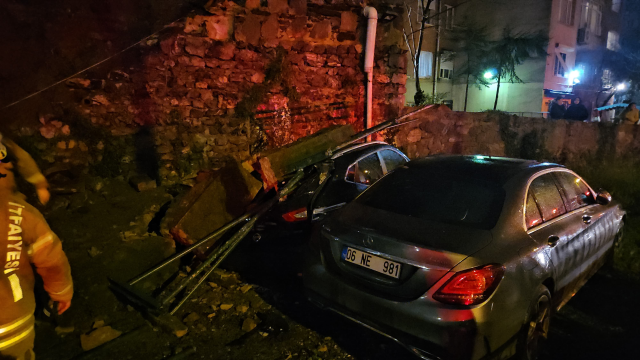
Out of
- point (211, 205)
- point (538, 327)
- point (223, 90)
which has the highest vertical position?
point (223, 90)

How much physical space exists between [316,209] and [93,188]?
345cm

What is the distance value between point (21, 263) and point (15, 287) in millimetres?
118

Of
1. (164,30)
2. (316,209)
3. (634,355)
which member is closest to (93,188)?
(164,30)

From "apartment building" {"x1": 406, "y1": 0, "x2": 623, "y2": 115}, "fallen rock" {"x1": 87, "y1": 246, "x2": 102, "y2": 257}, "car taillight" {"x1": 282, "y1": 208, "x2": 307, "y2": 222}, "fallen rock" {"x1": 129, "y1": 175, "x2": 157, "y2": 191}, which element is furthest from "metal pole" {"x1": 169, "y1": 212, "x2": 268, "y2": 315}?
"apartment building" {"x1": 406, "y1": 0, "x2": 623, "y2": 115}

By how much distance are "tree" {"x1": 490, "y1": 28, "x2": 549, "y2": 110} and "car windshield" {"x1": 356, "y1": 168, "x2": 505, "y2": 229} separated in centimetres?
1700

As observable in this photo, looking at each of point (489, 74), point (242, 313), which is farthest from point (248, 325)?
point (489, 74)

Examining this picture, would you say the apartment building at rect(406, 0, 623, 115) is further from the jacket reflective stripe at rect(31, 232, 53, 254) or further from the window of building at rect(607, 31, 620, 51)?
the jacket reflective stripe at rect(31, 232, 53, 254)

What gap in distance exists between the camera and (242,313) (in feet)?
12.5

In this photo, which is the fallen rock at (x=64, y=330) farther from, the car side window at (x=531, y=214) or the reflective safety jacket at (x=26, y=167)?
the car side window at (x=531, y=214)

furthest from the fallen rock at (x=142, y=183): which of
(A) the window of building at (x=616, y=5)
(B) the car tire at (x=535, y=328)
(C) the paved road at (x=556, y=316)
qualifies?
(A) the window of building at (x=616, y=5)

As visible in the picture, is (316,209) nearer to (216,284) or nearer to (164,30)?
(216,284)

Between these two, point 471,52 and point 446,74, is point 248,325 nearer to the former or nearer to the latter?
point 471,52

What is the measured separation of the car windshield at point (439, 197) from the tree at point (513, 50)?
17000 mm

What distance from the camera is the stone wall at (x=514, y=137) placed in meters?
7.70
